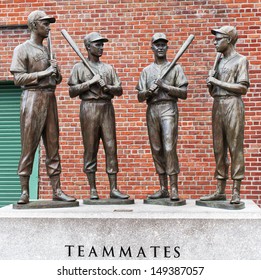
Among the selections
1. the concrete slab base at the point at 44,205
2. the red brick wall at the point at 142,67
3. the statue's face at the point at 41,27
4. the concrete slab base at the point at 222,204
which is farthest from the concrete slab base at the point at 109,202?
the red brick wall at the point at 142,67

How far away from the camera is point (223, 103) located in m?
5.88

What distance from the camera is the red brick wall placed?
28.1 ft

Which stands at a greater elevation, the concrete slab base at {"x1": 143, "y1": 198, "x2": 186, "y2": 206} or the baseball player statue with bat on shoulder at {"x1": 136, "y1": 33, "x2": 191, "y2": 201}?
the baseball player statue with bat on shoulder at {"x1": 136, "y1": 33, "x2": 191, "y2": 201}

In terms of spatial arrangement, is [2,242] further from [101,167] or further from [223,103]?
[101,167]

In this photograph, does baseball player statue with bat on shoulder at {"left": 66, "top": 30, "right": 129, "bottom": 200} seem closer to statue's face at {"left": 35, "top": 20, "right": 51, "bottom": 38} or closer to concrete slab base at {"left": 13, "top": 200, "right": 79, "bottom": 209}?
statue's face at {"left": 35, "top": 20, "right": 51, "bottom": 38}

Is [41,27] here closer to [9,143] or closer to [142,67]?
[142,67]

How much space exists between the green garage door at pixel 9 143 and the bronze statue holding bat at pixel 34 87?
318 centimetres

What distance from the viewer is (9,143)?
9.14m

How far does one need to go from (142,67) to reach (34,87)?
313 cm

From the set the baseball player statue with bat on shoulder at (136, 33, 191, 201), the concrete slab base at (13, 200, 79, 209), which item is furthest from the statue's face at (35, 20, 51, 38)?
the concrete slab base at (13, 200, 79, 209)

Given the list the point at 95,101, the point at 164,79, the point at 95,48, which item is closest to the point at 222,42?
the point at 164,79

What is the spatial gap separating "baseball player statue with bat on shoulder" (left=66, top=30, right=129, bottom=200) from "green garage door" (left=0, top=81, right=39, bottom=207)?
3.10 m

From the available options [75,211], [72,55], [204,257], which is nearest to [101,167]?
[72,55]

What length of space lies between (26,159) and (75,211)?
2.66 feet
